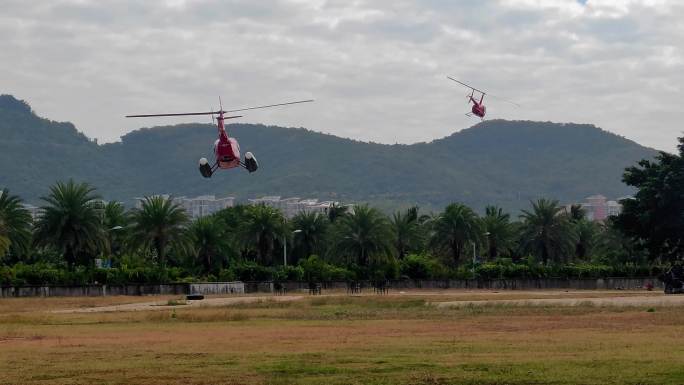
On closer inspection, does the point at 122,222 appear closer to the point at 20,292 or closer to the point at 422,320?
the point at 20,292

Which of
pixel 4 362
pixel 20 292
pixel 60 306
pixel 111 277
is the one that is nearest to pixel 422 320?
pixel 4 362

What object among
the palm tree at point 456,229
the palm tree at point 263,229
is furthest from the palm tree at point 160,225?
the palm tree at point 456,229

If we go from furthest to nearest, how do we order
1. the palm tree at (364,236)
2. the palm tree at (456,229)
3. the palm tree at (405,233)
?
the palm tree at (405,233) < the palm tree at (456,229) < the palm tree at (364,236)

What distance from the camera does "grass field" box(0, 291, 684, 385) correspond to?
26062 mm

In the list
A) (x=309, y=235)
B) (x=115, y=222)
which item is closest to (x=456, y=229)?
(x=309, y=235)

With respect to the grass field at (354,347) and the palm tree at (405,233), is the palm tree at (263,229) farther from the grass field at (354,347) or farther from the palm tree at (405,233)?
the grass field at (354,347)

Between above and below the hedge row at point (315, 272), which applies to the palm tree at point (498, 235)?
above

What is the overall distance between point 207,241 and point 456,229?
26477 millimetres

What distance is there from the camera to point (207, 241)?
121 m

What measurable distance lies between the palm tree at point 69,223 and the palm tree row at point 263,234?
9 centimetres

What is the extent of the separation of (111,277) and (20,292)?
40.0ft

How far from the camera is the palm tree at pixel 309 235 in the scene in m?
132

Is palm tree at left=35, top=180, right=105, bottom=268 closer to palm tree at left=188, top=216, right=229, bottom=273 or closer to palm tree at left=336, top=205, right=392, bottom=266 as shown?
palm tree at left=188, top=216, right=229, bottom=273

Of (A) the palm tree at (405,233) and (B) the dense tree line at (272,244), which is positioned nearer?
(B) the dense tree line at (272,244)
